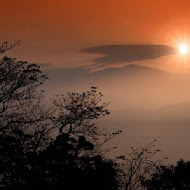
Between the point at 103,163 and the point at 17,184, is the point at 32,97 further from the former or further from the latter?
the point at 103,163

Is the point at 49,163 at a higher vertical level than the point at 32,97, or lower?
lower

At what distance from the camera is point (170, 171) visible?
49.7 metres

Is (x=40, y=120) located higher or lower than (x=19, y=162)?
higher

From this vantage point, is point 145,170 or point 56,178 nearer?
point 56,178

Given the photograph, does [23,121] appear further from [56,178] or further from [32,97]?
[56,178]

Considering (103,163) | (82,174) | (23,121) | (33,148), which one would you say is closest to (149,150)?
(103,163)

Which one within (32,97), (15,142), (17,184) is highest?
(32,97)

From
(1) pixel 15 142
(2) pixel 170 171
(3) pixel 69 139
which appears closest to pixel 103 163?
(3) pixel 69 139

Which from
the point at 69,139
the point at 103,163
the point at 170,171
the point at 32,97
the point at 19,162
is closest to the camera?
the point at 32,97

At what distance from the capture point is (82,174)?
35906 millimetres

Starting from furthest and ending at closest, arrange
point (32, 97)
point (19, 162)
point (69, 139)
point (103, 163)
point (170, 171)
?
point (170, 171)
point (103, 163)
point (69, 139)
point (19, 162)
point (32, 97)

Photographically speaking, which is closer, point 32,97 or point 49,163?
point 32,97

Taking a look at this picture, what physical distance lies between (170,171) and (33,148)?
2269 cm

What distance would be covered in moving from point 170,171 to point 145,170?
365 cm
